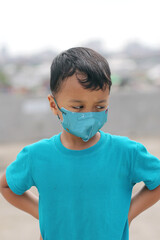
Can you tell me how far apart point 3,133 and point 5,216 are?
5.57m

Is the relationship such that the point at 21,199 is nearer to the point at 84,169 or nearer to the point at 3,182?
the point at 3,182

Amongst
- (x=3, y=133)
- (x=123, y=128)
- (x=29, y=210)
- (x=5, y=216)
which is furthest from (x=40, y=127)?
(x=29, y=210)

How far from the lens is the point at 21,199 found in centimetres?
139

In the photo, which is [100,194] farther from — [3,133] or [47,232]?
[3,133]

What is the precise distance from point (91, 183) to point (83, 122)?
0.25 metres

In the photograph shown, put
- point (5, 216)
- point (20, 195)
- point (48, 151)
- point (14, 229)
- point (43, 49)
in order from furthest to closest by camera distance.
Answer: point (43, 49) < point (5, 216) < point (14, 229) < point (20, 195) < point (48, 151)

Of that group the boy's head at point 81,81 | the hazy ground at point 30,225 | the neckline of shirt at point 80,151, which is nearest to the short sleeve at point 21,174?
the neckline of shirt at point 80,151

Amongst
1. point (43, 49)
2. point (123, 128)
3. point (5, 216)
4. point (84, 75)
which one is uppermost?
point (84, 75)

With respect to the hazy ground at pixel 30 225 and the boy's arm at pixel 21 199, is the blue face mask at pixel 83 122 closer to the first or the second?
the boy's arm at pixel 21 199

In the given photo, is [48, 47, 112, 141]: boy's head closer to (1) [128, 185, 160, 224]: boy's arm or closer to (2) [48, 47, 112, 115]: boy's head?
(2) [48, 47, 112, 115]: boy's head

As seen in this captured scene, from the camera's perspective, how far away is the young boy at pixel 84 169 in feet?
3.86

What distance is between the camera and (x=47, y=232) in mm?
1271

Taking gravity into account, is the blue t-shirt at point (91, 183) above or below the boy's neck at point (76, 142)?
below

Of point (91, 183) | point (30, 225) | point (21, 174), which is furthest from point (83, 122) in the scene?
point (30, 225)
